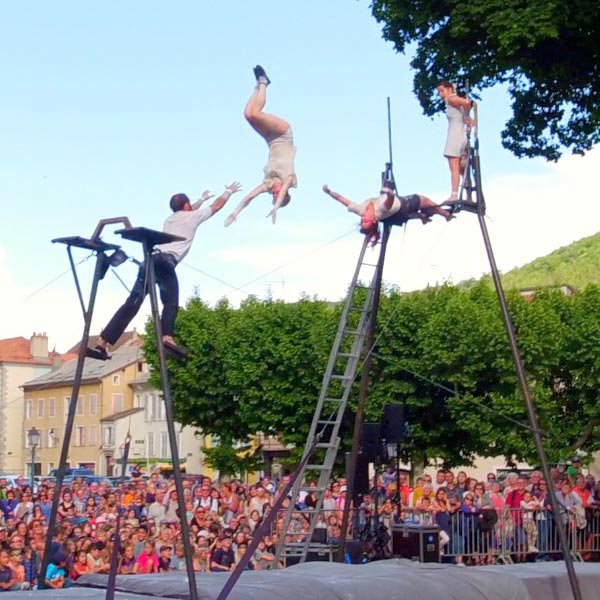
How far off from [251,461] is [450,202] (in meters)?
35.9

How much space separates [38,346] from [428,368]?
2261 inches

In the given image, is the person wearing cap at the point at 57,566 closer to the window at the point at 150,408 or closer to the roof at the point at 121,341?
the roof at the point at 121,341

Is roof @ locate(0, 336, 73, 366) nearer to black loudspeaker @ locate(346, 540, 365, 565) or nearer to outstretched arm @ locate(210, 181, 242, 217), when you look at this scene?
black loudspeaker @ locate(346, 540, 365, 565)

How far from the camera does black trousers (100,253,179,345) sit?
7824 millimetres

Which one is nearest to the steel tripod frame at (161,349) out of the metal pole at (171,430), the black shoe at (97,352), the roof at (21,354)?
the metal pole at (171,430)

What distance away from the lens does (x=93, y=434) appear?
7875 centimetres

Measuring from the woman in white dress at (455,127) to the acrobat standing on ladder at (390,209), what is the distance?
1.15 ft

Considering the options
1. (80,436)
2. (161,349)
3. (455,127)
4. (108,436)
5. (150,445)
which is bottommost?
(161,349)

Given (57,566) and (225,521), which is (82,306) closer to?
(57,566)

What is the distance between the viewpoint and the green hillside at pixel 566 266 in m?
87.1

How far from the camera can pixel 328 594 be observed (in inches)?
276

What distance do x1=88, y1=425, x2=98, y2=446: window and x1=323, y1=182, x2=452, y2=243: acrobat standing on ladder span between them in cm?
6955

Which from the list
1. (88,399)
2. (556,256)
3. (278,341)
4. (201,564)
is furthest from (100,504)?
(556,256)

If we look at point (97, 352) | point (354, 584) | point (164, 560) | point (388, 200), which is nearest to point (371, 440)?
point (164, 560)
